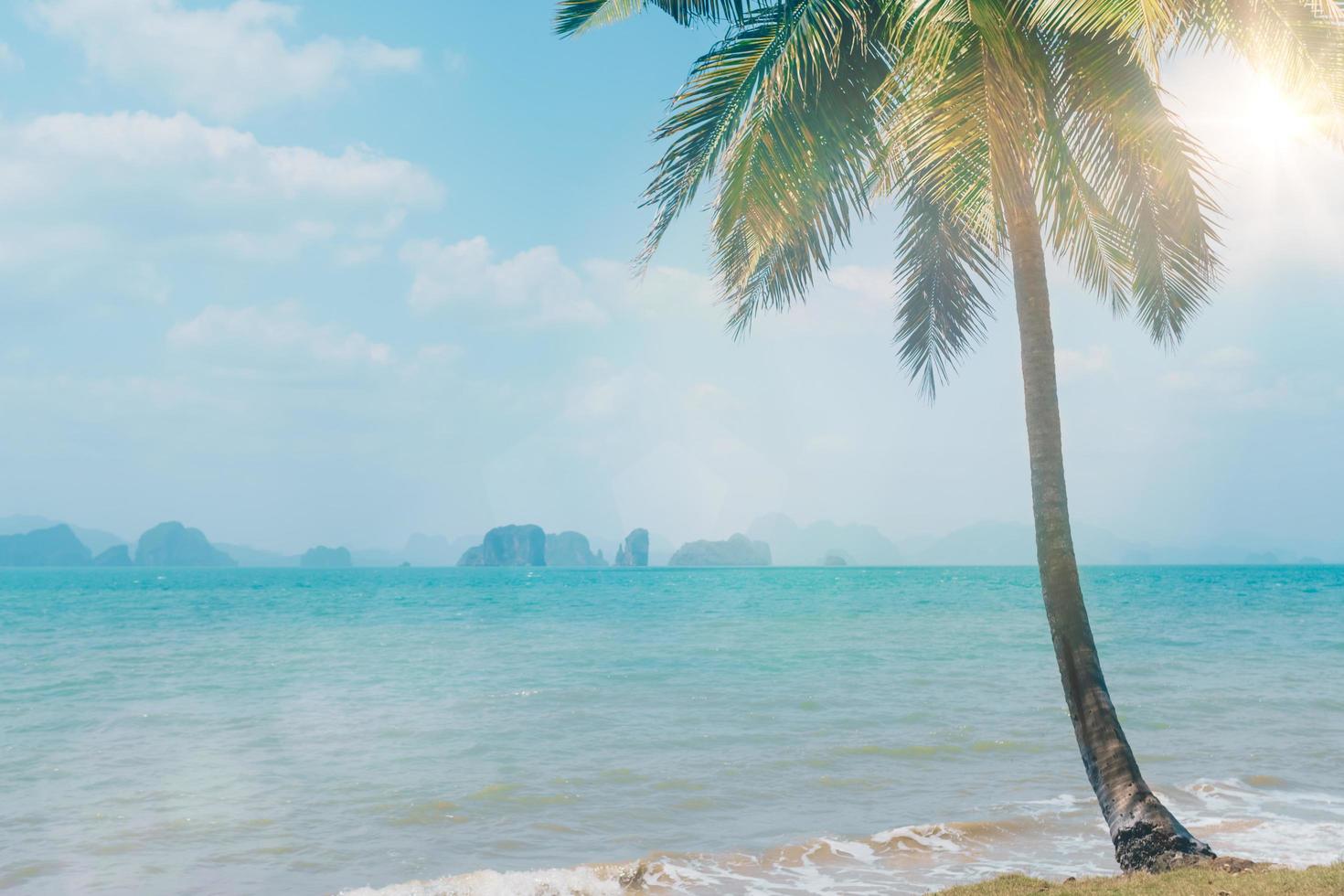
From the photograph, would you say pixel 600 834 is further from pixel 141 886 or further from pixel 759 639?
pixel 759 639

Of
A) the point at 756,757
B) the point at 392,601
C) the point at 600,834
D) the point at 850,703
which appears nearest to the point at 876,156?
the point at 600,834

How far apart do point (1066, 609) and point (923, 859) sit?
351cm

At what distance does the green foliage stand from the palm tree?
2 centimetres

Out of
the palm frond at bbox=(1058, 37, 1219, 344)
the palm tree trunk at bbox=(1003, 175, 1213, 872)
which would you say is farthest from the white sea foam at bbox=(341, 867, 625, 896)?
the palm frond at bbox=(1058, 37, 1219, 344)

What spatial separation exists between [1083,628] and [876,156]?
4476mm

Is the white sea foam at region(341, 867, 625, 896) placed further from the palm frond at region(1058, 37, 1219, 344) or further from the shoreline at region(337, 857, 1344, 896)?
the palm frond at region(1058, 37, 1219, 344)

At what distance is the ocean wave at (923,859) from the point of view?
7707 mm

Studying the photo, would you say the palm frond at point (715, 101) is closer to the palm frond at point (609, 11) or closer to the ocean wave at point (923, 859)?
the palm frond at point (609, 11)

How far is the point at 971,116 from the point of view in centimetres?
630

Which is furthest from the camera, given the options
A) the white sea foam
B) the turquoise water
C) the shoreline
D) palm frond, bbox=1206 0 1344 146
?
the turquoise water

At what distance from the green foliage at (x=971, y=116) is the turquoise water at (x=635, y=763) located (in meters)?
5.70

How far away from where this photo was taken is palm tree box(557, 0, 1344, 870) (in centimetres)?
609

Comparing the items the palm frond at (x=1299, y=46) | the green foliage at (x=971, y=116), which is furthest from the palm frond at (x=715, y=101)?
the palm frond at (x=1299, y=46)

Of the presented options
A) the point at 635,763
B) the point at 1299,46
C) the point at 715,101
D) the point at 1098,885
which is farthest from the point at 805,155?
the point at 635,763
